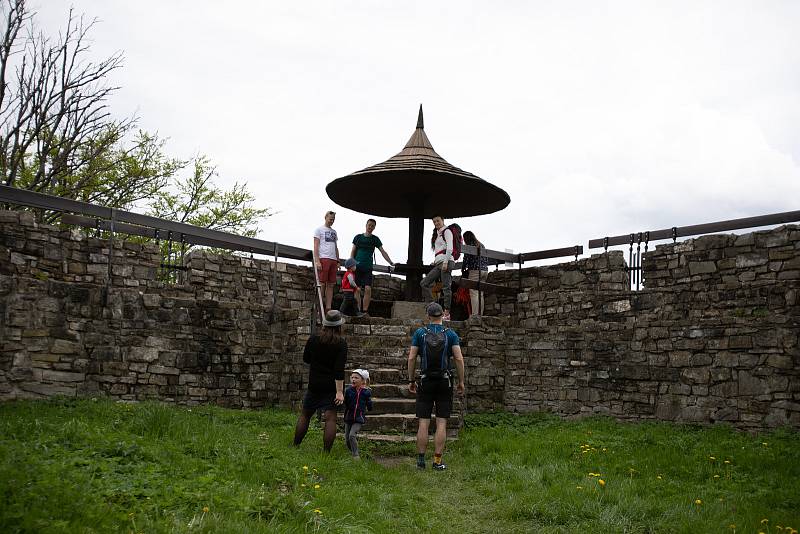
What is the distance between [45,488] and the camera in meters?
4.06

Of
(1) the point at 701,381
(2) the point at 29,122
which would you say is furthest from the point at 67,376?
(2) the point at 29,122

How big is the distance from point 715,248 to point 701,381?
1880 millimetres

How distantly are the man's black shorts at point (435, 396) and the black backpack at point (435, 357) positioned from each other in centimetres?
8

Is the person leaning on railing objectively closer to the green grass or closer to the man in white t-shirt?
the man in white t-shirt

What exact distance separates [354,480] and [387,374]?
3.39m

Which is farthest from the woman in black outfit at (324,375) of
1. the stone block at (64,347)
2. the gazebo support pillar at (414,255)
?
the gazebo support pillar at (414,255)

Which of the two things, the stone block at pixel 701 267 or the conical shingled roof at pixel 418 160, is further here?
the conical shingled roof at pixel 418 160

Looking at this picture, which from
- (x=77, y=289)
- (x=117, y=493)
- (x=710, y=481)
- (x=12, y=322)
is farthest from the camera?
(x=77, y=289)

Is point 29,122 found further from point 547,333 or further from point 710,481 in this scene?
point 710,481

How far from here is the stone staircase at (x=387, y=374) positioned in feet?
29.1

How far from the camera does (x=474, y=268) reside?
42.3 feet

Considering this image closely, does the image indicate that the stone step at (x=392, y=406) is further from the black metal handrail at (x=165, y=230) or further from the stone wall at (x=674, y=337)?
the black metal handrail at (x=165, y=230)

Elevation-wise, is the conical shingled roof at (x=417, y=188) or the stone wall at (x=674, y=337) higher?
the conical shingled roof at (x=417, y=188)

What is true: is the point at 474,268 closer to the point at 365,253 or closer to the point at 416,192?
the point at 416,192
